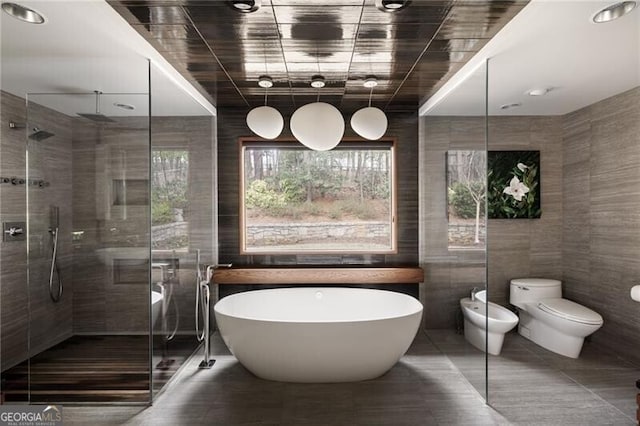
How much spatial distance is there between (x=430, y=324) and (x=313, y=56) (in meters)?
2.58

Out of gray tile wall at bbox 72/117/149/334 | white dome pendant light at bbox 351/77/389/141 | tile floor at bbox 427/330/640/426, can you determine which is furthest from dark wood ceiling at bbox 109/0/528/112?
tile floor at bbox 427/330/640/426

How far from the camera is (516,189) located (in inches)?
173

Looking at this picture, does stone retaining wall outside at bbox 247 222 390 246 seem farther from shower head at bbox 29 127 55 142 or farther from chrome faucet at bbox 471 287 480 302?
shower head at bbox 29 127 55 142

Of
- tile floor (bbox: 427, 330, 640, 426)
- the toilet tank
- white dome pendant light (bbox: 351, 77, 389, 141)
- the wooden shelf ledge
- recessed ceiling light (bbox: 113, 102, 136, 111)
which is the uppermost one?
white dome pendant light (bbox: 351, 77, 389, 141)

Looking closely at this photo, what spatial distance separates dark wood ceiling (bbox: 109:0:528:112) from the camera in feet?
6.81

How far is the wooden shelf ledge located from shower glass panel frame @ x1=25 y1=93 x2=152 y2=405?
4.37 feet

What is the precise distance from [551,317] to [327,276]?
82.8 inches

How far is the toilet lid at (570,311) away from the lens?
342 cm

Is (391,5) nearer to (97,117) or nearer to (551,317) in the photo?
(97,117)

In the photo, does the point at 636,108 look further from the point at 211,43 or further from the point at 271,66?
the point at 211,43

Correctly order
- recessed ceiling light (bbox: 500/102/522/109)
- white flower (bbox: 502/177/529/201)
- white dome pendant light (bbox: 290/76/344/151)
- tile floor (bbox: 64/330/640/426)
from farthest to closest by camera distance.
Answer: white flower (bbox: 502/177/529/201)
recessed ceiling light (bbox: 500/102/522/109)
white dome pendant light (bbox: 290/76/344/151)
tile floor (bbox: 64/330/640/426)

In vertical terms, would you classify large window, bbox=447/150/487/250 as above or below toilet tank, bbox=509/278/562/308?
above

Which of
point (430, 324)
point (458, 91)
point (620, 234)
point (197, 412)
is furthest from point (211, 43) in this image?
point (620, 234)

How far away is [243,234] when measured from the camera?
4.21 meters
